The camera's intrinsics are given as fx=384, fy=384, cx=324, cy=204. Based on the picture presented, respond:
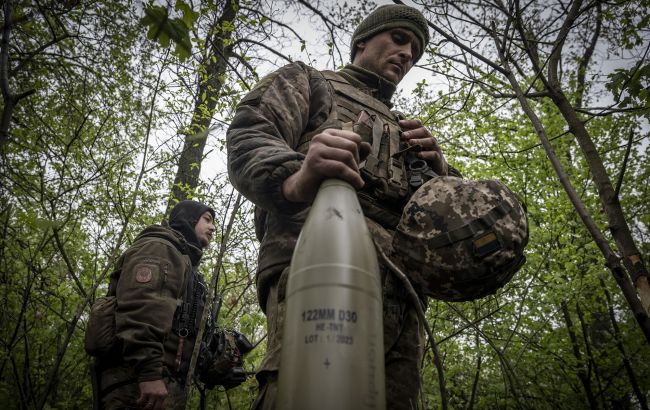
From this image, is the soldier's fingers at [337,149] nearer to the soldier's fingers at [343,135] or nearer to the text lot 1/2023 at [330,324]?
the soldier's fingers at [343,135]

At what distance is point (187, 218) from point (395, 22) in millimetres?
2936

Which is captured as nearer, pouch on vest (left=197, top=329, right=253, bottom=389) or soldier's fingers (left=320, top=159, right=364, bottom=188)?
soldier's fingers (left=320, top=159, right=364, bottom=188)

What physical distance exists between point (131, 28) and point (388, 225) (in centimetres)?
487

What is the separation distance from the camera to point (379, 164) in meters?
1.73

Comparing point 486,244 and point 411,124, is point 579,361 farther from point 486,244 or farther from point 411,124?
point 486,244

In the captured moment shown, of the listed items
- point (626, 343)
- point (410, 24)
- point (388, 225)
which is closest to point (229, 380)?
point (388, 225)

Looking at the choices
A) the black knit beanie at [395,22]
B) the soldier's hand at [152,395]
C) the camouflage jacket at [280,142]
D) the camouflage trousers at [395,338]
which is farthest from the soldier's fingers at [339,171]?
the soldier's hand at [152,395]

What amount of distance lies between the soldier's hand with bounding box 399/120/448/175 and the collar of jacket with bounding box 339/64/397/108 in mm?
471

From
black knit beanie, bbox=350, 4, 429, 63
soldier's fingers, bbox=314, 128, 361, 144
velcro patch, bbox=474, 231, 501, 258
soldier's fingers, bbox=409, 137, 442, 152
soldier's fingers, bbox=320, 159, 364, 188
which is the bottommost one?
velcro patch, bbox=474, 231, 501, 258

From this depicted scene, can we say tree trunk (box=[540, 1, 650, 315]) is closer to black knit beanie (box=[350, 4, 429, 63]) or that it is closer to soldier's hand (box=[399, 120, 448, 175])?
black knit beanie (box=[350, 4, 429, 63])

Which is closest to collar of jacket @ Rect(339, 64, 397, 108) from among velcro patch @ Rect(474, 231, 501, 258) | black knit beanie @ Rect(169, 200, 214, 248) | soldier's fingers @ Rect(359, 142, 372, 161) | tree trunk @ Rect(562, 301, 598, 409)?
soldier's fingers @ Rect(359, 142, 372, 161)

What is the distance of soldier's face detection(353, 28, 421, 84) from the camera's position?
2.44 meters

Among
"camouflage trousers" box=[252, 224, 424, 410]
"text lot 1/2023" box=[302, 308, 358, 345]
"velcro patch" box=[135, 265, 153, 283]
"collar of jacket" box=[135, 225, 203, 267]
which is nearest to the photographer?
"text lot 1/2023" box=[302, 308, 358, 345]

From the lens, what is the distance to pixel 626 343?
23.3 feet
